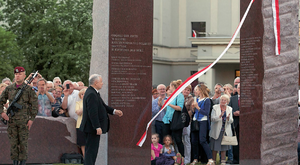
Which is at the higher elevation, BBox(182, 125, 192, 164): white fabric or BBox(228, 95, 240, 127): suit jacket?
BBox(228, 95, 240, 127): suit jacket

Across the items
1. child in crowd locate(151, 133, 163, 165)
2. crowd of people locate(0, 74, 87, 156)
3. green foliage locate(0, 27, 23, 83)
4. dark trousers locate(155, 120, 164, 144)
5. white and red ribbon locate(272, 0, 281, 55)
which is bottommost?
child in crowd locate(151, 133, 163, 165)

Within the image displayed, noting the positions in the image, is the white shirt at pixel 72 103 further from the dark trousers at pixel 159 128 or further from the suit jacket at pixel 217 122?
the suit jacket at pixel 217 122

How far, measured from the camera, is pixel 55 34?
112ft

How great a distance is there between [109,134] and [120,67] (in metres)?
1.29

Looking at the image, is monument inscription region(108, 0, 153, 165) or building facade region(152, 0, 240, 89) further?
building facade region(152, 0, 240, 89)

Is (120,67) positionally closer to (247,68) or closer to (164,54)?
(247,68)

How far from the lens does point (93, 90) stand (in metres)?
8.51

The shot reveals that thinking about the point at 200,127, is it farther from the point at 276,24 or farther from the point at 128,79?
the point at 276,24

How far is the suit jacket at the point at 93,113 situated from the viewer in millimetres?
8336

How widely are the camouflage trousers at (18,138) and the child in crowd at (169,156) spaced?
8.81ft

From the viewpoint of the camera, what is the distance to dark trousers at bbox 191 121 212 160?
35.5 feet

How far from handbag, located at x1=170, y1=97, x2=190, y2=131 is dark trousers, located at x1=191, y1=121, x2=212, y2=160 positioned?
0.39 m

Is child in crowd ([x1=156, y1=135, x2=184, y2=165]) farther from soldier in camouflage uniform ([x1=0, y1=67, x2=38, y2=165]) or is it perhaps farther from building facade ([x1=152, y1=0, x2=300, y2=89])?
building facade ([x1=152, y1=0, x2=300, y2=89])

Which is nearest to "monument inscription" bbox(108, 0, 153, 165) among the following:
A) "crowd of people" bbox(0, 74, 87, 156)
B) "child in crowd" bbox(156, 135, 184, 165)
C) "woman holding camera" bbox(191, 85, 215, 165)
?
"child in crowd" bbox(156, 135, 184, 165)
